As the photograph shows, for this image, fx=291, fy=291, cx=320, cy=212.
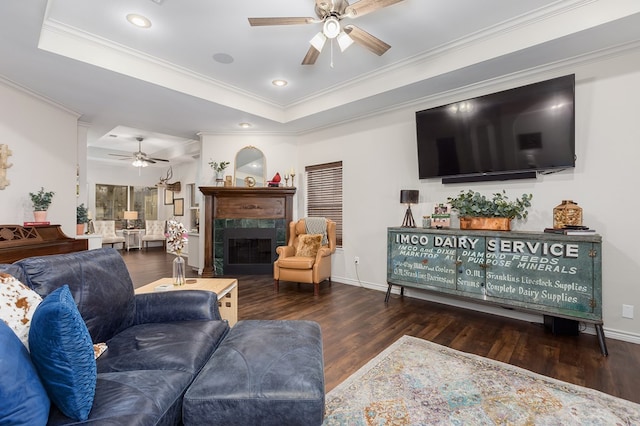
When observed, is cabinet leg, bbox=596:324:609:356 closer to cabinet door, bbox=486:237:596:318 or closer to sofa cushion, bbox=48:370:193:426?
cabinet door, bbox=486:237:596:318

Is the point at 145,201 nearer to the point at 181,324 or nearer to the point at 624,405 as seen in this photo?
the point at 181,324

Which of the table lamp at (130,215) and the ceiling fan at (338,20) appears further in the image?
the table lamp at (130,215)

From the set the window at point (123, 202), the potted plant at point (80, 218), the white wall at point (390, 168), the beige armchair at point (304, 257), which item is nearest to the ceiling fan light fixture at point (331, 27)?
the white wall at point (390, 168)

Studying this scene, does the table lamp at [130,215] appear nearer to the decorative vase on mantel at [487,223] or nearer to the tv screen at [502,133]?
the tv screen at [502,133]

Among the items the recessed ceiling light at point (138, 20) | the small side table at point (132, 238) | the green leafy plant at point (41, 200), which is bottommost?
the small side table at point (132, 238)

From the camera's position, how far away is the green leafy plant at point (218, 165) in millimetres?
5383

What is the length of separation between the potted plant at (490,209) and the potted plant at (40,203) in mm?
5230

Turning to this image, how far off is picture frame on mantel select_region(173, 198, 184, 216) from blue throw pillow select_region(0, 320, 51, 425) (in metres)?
8.20

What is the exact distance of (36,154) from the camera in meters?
3.93

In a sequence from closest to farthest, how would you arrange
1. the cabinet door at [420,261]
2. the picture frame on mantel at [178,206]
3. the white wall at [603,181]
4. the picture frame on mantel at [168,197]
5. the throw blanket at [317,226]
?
the white wall at [603,181] < the cabinet door at [420,261] < the throw blanket at [317,226] < the picture frame on mantel at [178,206] < the picture frame on mantel at [168,197]

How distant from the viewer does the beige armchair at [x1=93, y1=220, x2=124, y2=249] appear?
8453mm

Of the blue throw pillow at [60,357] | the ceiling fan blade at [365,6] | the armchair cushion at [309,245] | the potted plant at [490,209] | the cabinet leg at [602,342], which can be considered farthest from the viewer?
the armchair cushion at [309,245]

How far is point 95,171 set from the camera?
29.0ft

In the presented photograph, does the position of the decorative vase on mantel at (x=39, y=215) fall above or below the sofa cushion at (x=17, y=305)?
above
